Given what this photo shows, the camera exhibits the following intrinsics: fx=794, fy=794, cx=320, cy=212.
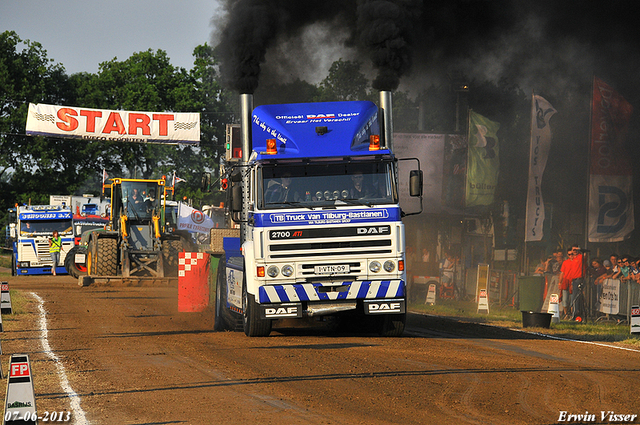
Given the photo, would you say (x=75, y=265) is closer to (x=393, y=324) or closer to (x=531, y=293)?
(x=531, y=293)

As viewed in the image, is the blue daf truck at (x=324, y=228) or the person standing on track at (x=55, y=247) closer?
the blue daf truck at (x=324, y=228)

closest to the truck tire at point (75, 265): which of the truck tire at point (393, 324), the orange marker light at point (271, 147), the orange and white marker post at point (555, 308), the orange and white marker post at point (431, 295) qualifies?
the orange and white marker post at point (431, 295)

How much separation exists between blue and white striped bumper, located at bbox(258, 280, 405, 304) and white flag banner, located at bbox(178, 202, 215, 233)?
3184 centimetres

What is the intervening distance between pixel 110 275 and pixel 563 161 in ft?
60.1

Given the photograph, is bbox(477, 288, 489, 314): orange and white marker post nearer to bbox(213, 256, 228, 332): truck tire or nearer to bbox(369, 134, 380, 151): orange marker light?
bbox(213, 256, 228, 332): truck tire

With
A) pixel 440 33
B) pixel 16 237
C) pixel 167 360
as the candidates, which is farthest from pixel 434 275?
pixel 16 237

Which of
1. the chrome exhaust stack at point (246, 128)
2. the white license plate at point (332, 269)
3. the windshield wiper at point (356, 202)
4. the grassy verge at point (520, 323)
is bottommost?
the grassy verge at point (520, 323)

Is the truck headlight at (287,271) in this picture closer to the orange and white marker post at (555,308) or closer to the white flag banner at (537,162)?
the orange and white marker post at (555,308)

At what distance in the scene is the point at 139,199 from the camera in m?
28.7

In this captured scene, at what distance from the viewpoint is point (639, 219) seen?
2786 cm

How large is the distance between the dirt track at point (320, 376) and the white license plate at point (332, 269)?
1.17 meters

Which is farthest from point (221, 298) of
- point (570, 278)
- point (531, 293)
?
point (531, 293)

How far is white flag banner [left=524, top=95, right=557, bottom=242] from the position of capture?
22594 millimetres

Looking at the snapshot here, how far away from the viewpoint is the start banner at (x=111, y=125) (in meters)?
32.1
